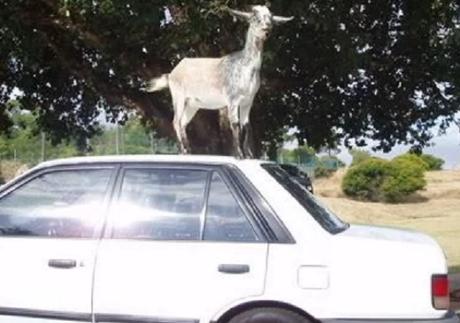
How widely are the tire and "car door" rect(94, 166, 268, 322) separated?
114mm

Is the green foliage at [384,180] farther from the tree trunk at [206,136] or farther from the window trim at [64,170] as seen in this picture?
the window trim at [64,170]

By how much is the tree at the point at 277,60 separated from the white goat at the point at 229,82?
2.70m

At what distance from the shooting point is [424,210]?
31844mm

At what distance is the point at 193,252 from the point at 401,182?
30.3 m

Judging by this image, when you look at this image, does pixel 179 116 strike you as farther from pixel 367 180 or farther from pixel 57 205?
pixel 367 180

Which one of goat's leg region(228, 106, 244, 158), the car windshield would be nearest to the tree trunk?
goat's leg region(228, 106, 244, 158)

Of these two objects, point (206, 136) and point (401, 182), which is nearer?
point (206, 136)

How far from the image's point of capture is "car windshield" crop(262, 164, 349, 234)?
5.26 m

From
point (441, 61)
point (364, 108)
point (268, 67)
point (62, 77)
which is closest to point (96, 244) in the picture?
point (268, 67)

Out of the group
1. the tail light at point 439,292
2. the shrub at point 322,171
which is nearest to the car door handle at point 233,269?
the tail light at point 439,292

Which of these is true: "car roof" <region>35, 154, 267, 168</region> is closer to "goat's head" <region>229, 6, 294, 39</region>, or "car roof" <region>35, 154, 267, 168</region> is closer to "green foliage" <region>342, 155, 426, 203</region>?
"goat's head" <region>229, 6, 294, 39</region>

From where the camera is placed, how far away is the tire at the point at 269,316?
193 inches

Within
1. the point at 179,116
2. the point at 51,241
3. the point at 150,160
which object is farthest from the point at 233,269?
the point at 179,116

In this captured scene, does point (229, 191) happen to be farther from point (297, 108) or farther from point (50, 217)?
point (297, 108)
